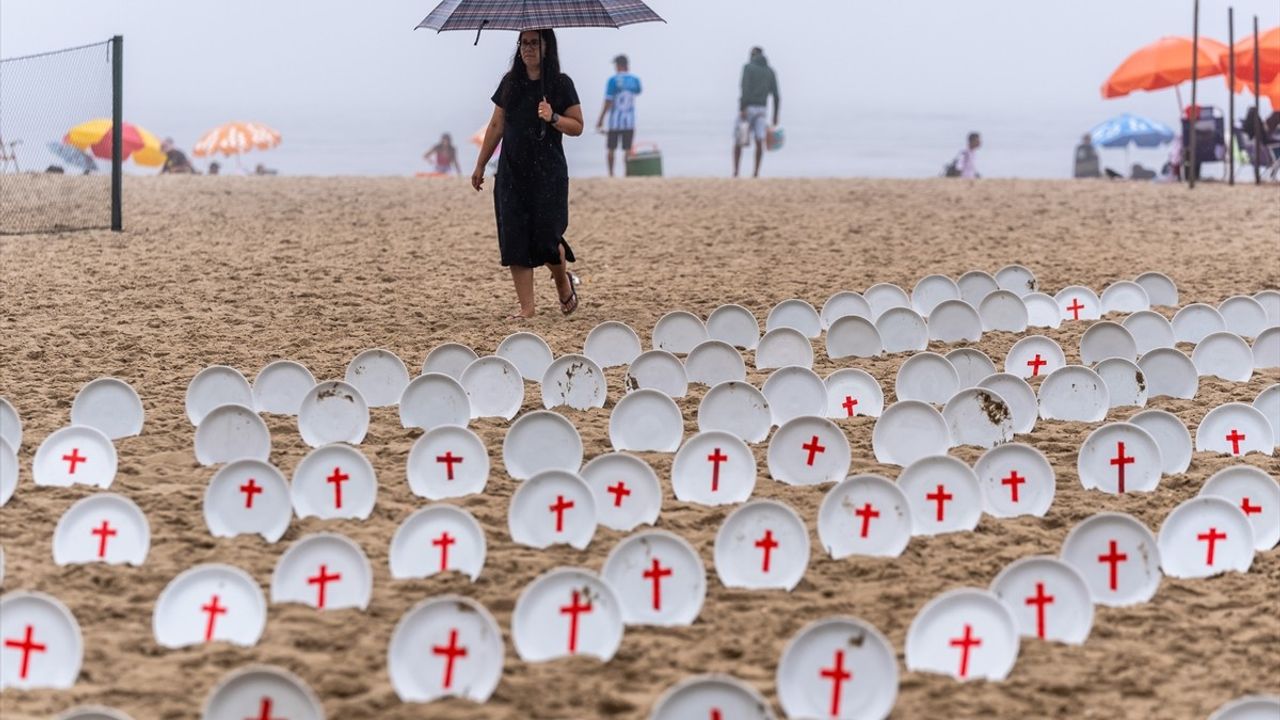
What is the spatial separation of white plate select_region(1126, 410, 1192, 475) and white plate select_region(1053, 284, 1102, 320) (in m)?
3.29

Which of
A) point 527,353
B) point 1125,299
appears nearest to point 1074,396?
point 527,353

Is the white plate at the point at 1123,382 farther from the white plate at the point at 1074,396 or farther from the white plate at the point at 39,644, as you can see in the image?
the white plate at the point at 39,644

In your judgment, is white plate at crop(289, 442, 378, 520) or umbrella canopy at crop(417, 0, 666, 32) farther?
umbrella canopy at crop(417, 0, 666, 32)

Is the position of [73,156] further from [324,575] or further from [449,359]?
[324,575]

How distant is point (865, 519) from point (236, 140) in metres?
24.4

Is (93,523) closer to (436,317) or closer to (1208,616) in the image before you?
(1208,616)

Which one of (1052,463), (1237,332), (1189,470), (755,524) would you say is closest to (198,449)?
(755,524)

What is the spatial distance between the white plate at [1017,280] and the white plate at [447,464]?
5390 millimetres

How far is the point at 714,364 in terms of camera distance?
24.1 ft

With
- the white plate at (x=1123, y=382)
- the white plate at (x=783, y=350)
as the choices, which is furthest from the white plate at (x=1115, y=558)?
the white plate at (x=783, y=350)

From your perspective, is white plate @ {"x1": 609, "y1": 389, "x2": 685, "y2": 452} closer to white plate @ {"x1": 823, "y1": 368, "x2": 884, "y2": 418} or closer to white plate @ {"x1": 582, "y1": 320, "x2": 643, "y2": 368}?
white plate @ {"x1": 823, "y1": 368, "x2": 884, "y2": 418}

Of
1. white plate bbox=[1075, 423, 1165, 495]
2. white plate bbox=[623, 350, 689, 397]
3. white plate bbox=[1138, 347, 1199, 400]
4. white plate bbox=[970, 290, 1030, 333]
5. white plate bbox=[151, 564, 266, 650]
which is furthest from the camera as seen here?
white plate bbox=[970, 290, 1030, 333]

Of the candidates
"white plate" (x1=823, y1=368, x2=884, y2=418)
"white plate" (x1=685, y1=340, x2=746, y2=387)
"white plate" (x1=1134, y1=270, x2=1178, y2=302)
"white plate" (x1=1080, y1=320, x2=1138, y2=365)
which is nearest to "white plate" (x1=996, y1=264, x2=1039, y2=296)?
"white plate" (x1=1134, y1=270, x2=1178, y2=302)

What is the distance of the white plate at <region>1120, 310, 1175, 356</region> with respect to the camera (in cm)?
→ 818
